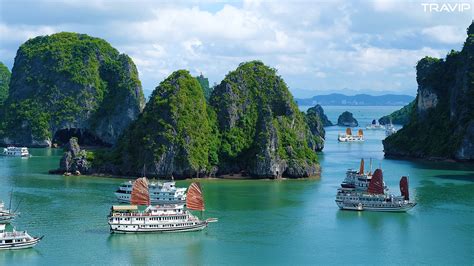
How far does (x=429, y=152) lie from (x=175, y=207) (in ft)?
234

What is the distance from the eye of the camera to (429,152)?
126438 millimetres

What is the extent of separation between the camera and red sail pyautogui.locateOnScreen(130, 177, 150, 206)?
6650 cm

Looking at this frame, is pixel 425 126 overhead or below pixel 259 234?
overhead

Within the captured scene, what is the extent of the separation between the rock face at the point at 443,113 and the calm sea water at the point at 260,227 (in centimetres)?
2621

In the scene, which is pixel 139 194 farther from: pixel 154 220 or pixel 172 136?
pixel 172 136

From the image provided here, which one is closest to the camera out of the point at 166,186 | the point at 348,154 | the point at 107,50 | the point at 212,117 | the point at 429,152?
the point at 166,186

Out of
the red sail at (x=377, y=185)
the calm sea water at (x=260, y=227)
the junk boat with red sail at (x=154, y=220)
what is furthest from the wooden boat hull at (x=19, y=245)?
the red sail at (x=377, y=185)

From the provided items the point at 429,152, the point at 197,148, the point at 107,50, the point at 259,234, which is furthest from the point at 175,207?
the point at 107,50

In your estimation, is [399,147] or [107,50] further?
[107,50]

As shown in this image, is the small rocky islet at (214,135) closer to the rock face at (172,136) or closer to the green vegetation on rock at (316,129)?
the rock face at (172,136)

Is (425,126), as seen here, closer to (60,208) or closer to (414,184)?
(414,184)

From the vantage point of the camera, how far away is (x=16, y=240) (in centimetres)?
5647

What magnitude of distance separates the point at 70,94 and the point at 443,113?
67904 millimetres

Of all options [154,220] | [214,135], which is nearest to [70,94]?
[214,135]
